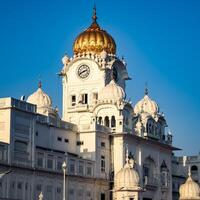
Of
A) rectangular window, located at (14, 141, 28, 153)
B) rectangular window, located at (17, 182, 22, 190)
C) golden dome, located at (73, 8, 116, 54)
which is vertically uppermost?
golden dome, located at (73, 8, 116, 54)

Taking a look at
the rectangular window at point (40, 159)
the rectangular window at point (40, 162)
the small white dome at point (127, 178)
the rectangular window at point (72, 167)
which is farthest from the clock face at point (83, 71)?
the rectangular window at point (40, 162)

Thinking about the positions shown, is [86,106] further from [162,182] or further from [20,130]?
[20,130]

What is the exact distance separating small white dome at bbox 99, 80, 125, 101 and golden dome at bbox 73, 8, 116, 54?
7.08m

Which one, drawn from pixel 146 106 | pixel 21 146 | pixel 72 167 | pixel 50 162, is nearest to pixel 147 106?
pixel 146 106

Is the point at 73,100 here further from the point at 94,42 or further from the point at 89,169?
the point at 89,169

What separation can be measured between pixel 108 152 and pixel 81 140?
10.8ft

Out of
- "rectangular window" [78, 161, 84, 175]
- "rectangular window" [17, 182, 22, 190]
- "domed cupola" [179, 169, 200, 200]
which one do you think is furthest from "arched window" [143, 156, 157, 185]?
"rectangular window" [17, 182, 22, 190]

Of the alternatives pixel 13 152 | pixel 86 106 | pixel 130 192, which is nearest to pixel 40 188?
pixel 13 152

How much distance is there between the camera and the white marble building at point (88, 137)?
5947 centimetres

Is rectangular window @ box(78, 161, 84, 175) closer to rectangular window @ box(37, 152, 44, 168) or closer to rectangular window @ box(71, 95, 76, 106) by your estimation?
rectangular window @ box(37, 152, 44, 168)

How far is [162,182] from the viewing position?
8012cm

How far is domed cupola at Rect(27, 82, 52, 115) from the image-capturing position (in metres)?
76.6

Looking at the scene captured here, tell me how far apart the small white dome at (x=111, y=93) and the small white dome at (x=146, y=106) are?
7.26 m

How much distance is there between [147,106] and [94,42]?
10479 millimetres
